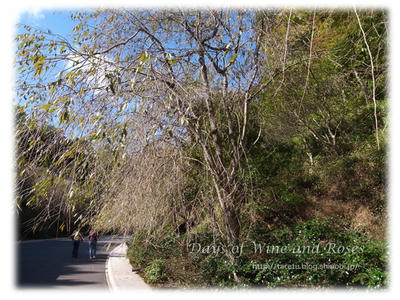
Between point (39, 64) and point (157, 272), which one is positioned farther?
point (157, 272)

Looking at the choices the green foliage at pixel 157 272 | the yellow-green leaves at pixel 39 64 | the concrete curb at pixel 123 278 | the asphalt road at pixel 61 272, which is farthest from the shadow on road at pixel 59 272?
the yellow-green leaves at pixel 39 64

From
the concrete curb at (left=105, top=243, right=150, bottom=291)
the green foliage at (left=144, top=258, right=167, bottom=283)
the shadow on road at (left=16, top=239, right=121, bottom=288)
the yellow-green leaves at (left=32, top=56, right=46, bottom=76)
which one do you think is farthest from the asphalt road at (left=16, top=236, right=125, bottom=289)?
the yellow-green leaves at (left=32, top=56, right=46, bottom=76)

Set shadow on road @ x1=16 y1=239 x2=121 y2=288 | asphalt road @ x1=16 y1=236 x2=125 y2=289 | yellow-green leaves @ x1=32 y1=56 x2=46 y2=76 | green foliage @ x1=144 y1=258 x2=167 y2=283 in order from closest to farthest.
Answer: yellow-green leaves @ x1=32 y1=56 x2=46 y2=76 → green foliage @ x1=144 y1=258 x2=167 y2=283 → asphalt road @ x1=16 y1=236 x2=125 y2=289 → shadow on road @ x1=16 y1=239 x2=121 y2=288

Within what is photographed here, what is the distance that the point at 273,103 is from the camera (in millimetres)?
8891

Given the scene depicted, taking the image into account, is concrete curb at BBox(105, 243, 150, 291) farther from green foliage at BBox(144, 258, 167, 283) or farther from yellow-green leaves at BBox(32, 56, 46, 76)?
yellow-green leaves at BBox(32, 56, 46, 76)

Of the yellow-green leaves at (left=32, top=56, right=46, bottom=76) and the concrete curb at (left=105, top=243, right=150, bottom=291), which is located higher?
the yellow-green leaves at (left=32, top=56, right=46, bottom=76)

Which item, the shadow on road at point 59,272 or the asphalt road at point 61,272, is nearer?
the asphalt road at point 61,272

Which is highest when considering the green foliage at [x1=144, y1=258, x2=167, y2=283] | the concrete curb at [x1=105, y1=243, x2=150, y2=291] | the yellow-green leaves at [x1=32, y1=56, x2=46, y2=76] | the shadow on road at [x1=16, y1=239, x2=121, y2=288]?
the yellow-green leaves at [x1=32, y1=56, x2=46, y2=76]

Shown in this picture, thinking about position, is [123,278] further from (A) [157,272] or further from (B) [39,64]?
(B) [39,64]

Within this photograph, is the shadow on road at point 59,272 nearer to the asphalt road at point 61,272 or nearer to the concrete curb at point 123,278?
the asphalt road at point 61,272

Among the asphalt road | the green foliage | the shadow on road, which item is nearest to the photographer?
the green foliage

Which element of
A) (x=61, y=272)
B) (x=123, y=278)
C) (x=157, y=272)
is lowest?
(x=61, y=272)

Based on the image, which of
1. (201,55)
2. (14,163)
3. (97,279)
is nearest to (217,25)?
(201,55)

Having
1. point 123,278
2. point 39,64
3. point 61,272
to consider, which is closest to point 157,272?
point 123,278
